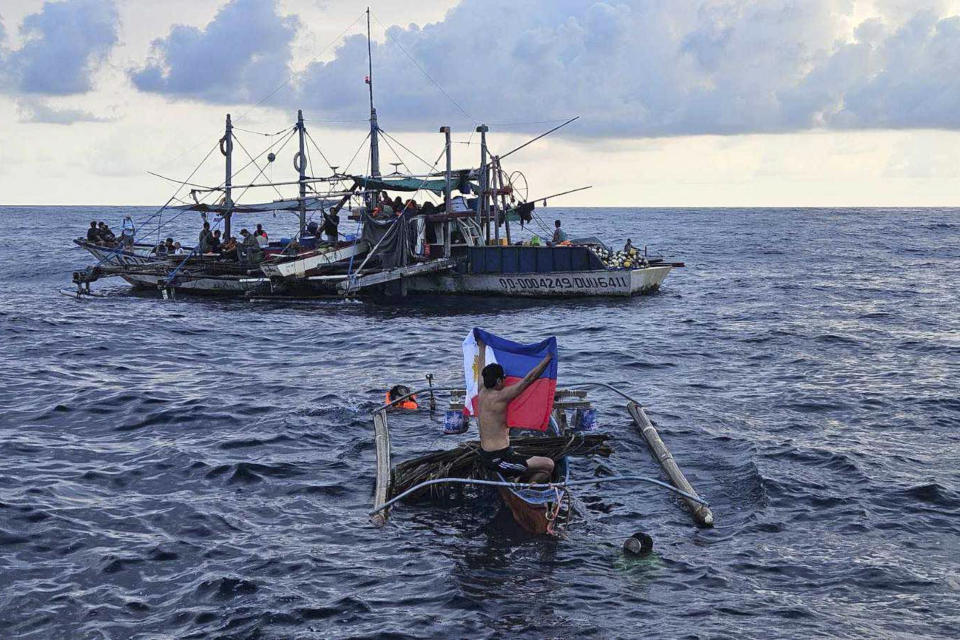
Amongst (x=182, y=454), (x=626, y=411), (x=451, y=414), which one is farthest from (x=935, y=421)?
(x=182, y=454)

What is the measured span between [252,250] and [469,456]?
30864mm

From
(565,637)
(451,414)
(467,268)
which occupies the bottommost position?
(565,637)

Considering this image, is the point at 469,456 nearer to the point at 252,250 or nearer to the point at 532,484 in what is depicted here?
the point at 532,484

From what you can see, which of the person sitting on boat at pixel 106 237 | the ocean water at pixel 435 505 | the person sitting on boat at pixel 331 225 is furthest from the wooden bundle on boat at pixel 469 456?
the person sitting on boat at pixel 106 237

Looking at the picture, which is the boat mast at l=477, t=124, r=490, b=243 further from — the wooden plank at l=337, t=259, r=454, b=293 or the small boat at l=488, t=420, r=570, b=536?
the small boat at l=488, t=420, r=570, b=536

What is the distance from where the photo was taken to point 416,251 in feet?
133

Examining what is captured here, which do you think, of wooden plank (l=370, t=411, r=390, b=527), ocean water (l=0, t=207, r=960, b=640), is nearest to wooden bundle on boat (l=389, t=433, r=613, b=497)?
wooden plank (l=370, t=411, r=390, b=527)

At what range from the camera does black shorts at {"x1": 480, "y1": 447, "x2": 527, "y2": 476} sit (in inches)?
531

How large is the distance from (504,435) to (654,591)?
123 inches

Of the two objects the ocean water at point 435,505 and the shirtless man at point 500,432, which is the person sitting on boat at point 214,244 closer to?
the ocean water at point 435,505

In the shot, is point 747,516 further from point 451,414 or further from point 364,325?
point 364,325

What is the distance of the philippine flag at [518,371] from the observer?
14781 millimetres

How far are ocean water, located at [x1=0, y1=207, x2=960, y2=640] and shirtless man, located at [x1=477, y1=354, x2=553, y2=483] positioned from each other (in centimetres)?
99

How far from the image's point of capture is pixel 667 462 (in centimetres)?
1581
